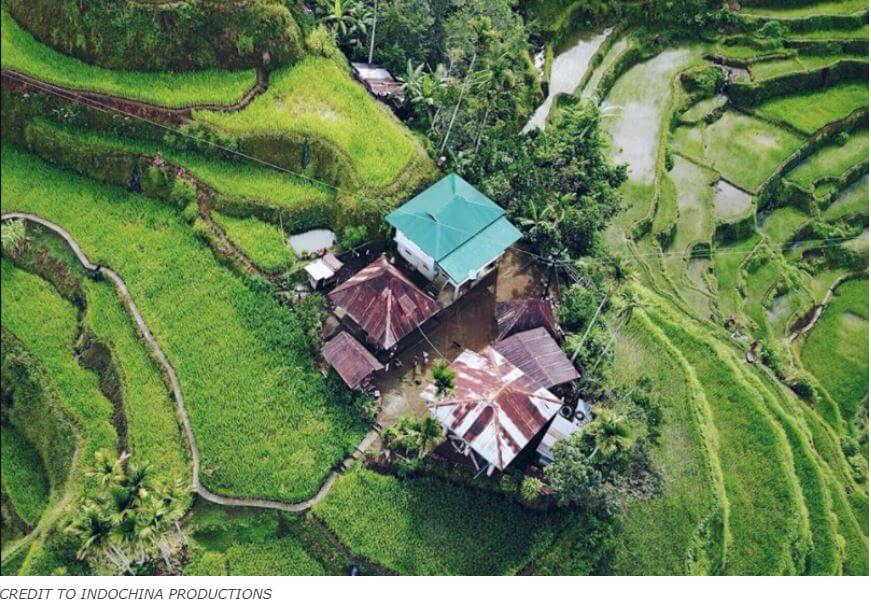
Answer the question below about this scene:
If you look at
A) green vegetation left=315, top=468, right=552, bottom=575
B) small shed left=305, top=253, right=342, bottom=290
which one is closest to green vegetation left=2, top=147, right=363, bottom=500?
green vegetation left=315, top=468, right=552, bottom=575

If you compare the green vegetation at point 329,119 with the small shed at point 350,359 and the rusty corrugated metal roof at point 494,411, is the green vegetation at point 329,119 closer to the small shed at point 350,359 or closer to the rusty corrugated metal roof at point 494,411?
the small shed at point 350,359

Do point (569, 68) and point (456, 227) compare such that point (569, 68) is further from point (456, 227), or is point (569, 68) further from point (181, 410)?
point (181, 410)

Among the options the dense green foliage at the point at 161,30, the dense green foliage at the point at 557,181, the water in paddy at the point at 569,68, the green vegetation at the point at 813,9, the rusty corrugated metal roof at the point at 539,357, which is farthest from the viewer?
the green vegetation at the point at 813,9

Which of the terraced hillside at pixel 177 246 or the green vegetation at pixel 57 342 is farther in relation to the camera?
the green vegetation at pixel 57 342

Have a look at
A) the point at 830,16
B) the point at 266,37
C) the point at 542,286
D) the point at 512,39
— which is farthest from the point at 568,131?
the point at 830,16

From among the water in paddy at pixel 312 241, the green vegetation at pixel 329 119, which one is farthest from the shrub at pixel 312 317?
the green vegetation at pixel 329 119

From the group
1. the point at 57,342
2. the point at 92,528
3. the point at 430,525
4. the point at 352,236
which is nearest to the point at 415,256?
the point at 352,236

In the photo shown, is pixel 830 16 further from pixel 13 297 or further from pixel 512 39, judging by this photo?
pixel 13 297
